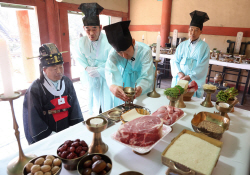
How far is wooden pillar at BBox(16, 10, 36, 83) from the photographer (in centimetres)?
486

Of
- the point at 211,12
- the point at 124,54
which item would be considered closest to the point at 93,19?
the point at 124,54

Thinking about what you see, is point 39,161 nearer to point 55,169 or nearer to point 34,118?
point 55,169

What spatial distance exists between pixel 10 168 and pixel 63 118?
0.93 metres

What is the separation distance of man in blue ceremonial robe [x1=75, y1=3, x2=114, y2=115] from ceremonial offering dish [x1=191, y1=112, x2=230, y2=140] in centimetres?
145

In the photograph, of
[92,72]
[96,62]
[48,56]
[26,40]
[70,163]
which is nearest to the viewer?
[70,163]

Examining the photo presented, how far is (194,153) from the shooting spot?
1.00m

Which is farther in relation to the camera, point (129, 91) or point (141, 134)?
point (129, 91)

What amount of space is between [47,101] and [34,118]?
0.22 m

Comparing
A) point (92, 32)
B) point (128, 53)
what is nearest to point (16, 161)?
point (128, 53)

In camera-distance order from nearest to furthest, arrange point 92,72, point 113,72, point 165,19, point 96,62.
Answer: point 113,72 < point 92,72 < point 96,62 < point 165,19

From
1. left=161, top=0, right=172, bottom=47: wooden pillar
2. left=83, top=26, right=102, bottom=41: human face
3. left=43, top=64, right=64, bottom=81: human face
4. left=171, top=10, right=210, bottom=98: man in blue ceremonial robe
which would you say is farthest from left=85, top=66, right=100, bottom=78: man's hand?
left=161, top=0, right=172, bottom=47: wooden pillar

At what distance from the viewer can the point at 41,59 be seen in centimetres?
163

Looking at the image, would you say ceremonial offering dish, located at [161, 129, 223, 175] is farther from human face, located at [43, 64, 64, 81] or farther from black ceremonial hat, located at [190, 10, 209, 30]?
black ceremonial hat, located at [190, 10, 209, 30]

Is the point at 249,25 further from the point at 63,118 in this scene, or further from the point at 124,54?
the point at 63,118
